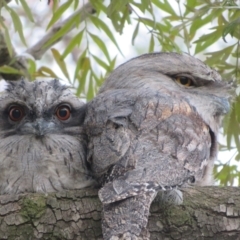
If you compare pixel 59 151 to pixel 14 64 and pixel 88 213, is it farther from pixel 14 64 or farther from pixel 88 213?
pixel 14 64

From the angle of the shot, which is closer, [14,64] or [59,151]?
[59,151]

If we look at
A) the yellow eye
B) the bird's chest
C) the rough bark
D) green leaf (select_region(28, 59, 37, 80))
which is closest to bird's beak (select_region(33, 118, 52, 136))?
the rough bark

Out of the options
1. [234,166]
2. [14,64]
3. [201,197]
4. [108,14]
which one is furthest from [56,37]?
[201,197]

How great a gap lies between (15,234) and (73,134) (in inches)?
27.5

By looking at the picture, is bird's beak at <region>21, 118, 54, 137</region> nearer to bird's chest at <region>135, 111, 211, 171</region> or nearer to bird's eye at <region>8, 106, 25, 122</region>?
bird's eye at <region>8, 106, 25, 122</region>

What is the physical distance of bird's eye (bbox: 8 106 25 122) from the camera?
336cm

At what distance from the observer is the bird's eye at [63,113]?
11.1 ft

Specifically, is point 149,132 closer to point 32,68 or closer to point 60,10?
point 60,10

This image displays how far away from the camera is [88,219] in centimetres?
285

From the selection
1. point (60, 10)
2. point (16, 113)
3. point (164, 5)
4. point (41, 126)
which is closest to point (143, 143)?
point (41, 126)

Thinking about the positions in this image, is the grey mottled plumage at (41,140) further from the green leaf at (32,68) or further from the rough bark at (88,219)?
the green leaf at (32,68)

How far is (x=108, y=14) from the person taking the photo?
130 inches

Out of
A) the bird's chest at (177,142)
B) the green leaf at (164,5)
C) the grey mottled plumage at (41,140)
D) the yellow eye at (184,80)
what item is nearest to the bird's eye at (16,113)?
the grey mottled plumage at (41,140)

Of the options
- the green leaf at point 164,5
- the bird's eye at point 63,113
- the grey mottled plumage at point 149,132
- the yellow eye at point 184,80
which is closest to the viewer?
the grey mottled plumage at point 149,132
